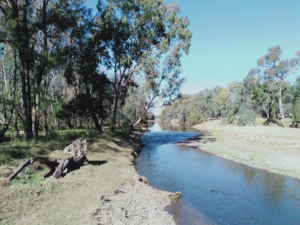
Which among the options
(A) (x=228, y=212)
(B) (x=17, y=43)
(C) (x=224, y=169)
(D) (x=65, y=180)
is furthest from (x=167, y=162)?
(B) (x=17, y=43)

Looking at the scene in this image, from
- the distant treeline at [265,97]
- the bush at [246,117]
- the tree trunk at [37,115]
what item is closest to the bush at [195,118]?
the distant treeline at [265,97]

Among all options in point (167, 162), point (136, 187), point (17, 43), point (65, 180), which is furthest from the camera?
point (167, 162)

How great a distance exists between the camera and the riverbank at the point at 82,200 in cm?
622

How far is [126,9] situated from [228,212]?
2185 cm

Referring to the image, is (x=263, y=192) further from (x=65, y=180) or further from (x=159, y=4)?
(x=159, y=4)

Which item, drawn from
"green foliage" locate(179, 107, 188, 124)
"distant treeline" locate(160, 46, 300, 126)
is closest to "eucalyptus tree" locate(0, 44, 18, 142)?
"distant treeline" locate(160, 46, 300, 126)

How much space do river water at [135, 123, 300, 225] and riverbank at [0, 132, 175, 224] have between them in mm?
1287

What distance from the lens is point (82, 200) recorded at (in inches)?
300

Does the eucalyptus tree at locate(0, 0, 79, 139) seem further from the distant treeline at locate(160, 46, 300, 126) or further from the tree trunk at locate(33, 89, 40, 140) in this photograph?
the distant treeline at locate(160, 46, 300, 126)

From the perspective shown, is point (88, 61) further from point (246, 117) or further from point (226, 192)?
point (246, 117)

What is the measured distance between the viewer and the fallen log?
829 cm

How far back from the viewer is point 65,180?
29.9 ft

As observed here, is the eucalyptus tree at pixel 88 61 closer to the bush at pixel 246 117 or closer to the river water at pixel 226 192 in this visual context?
the river water at pixel 226 192

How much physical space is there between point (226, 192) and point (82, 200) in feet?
27.4
